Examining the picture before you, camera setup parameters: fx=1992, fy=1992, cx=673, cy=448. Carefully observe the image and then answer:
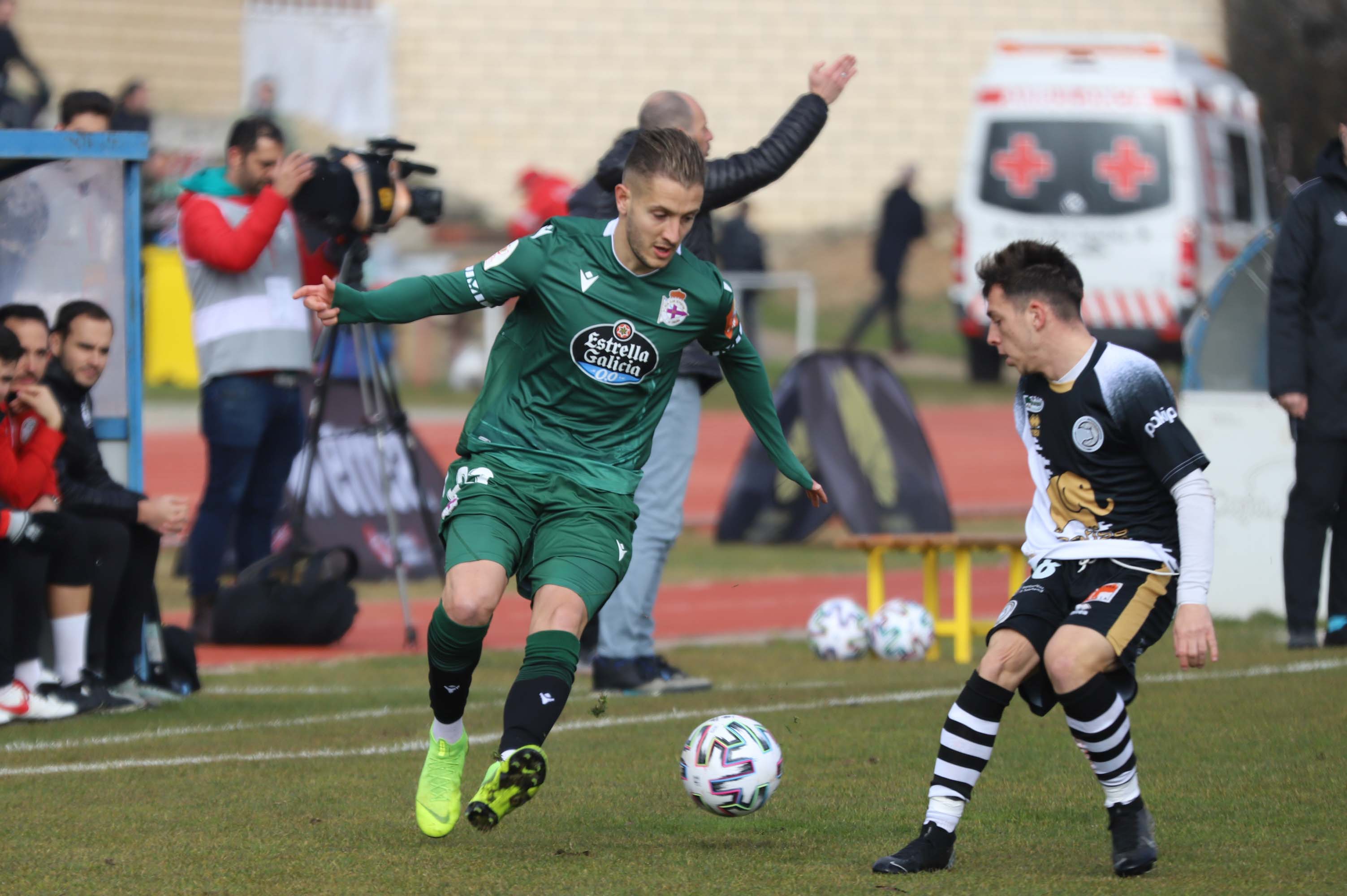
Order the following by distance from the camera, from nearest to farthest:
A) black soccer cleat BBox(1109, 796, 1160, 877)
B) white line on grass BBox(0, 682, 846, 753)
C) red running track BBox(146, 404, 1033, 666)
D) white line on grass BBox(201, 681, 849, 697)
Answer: black soccer cleat BBox(1109, 796, 1160, 877), white line on grass BBox(0, 682, 846, 753), white line on grass BBox(201, 681, 849, 697), red running track BBox(146, 404, 1033, 666)

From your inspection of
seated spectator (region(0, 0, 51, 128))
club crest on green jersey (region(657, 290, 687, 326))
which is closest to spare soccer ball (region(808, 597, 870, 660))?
club crest on green jersey (region(657, 290, 687, 326))

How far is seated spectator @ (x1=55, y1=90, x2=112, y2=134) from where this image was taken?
8703mm

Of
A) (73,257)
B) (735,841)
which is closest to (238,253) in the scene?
(73,257)

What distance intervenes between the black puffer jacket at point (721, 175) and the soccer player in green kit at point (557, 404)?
80.2 inches

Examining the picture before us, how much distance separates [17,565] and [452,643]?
98.8 inches

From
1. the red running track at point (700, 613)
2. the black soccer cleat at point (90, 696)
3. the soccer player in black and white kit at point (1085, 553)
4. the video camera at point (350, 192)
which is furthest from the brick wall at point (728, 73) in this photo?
the soccer player in black and white kit at point (1085, 553)

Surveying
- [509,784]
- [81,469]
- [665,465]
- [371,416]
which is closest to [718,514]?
[371,416]

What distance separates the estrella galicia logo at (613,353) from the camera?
17.8ft

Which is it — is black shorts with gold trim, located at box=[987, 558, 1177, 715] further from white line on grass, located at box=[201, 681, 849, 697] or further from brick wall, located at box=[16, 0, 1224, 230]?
brick wall, located at box=[16, 0, 1224, 230]

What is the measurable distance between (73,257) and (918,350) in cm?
2236

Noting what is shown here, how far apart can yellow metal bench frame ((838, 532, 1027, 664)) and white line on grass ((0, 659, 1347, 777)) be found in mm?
1206

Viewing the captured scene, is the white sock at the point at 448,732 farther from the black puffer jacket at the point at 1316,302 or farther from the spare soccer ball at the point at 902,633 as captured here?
the black puffer jacket at the point at 1316,302

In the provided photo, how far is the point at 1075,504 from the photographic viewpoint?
5070 mm

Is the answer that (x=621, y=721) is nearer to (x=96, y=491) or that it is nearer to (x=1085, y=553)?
(x=96, y=491)
